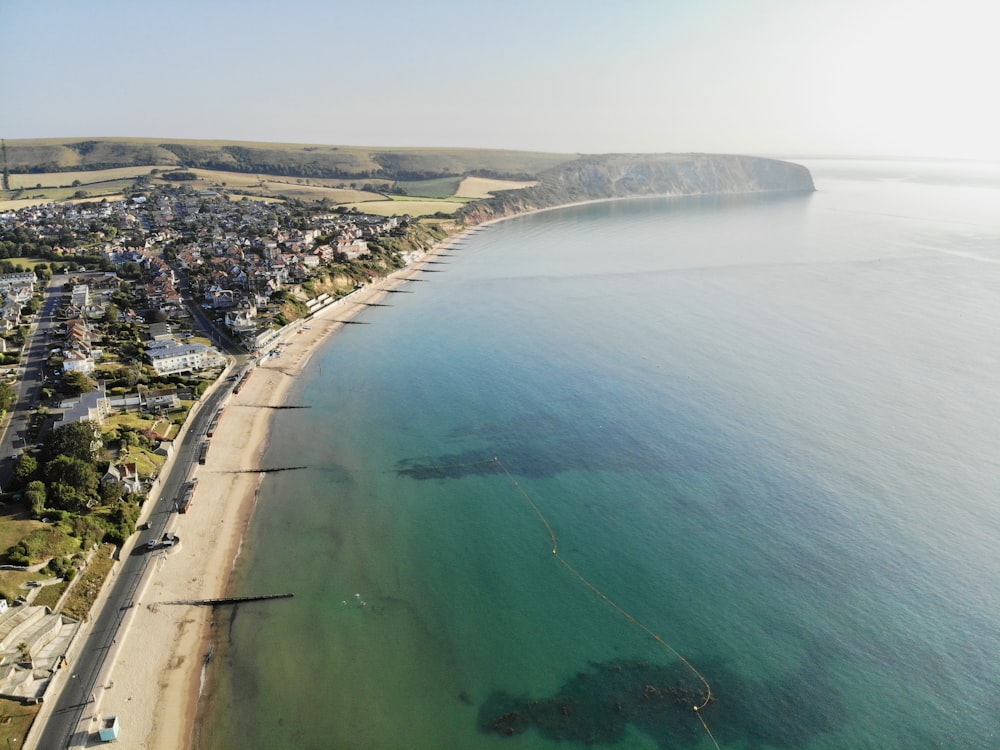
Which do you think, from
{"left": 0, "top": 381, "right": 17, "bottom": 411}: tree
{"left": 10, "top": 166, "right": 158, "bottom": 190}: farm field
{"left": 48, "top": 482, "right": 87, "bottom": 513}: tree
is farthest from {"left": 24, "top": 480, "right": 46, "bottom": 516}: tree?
{"left": 10, "top": 166, "right": 158, "bottom": 190}: farm field

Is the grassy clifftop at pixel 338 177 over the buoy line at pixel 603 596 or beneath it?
over

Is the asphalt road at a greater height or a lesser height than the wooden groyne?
greater

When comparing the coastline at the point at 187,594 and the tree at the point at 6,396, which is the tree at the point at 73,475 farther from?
the tree at the point at 6,396

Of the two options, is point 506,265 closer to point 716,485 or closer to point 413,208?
point 413,208

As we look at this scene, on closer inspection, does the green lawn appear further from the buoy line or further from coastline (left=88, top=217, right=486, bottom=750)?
the buoy line

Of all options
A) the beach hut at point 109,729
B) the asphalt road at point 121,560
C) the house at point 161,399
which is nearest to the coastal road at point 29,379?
the asphalt road at point 121,560

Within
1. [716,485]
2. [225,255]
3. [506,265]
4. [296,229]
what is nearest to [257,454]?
[716,485]
